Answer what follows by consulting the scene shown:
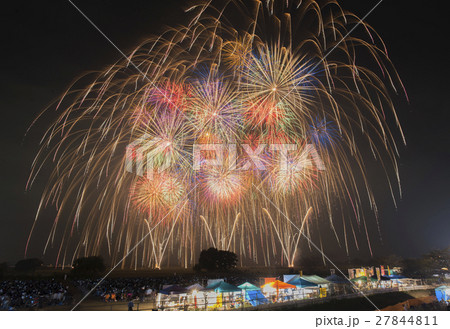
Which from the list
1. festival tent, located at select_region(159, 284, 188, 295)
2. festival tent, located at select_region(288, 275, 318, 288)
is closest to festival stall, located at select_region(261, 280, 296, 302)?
festival tent, located at select_region(288, 275, 318, 288)

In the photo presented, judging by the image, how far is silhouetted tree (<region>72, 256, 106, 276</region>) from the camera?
26.2 metres

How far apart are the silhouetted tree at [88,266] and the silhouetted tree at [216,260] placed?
9954 millimetres

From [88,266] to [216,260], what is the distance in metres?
12.6

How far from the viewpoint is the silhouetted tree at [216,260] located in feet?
99.1

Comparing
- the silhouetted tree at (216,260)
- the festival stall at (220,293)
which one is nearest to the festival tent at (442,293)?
the festival stall at (220,293)

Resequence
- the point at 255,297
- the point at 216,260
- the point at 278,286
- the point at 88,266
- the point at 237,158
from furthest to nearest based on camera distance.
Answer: the point at 216,260, the point at 88,266, the point at 237,158, the point at 278,286, the point at 255,297

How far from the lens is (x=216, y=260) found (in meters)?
30.3

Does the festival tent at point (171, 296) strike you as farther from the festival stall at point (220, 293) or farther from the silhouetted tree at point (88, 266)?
the silhouetted tree at point (88, 266)

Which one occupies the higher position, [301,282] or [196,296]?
[301,282]

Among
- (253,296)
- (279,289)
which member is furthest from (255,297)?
(279,289)

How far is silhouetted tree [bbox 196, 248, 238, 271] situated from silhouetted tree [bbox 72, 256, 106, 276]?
32.7 ft

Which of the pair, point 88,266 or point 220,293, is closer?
point 220,293

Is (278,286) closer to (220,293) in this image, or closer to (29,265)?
(220,293)
